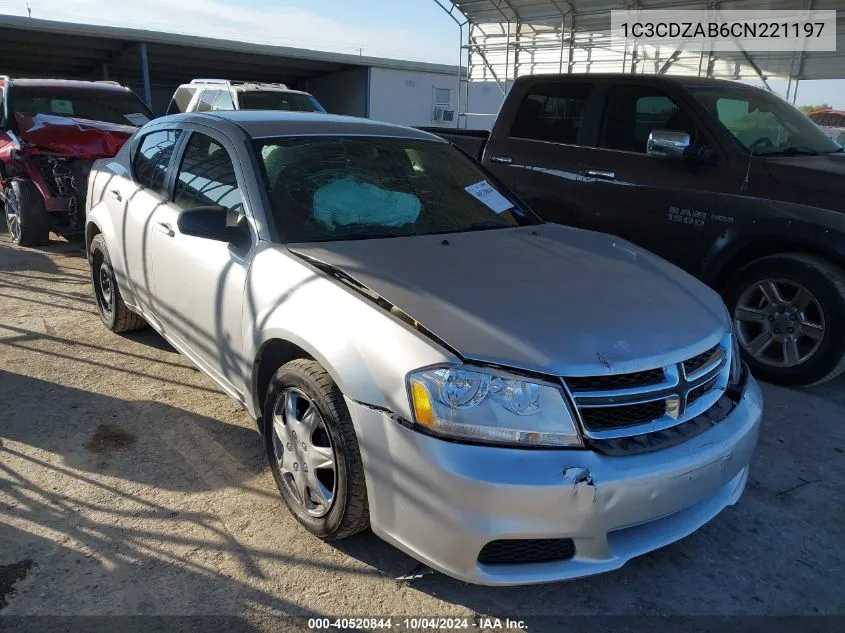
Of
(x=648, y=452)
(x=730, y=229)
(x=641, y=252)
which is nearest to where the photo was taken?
(x=648, y=452)

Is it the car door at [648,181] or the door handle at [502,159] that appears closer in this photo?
the car door at [648,181]

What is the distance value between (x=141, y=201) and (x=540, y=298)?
110 inches

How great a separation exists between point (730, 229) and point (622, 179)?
95 centimetres

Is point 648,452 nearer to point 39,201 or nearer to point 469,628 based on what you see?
point 469,628

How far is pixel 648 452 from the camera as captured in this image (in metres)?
2.27

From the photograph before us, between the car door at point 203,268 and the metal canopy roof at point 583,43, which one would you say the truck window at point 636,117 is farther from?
the metal canopy roof at point 583,43

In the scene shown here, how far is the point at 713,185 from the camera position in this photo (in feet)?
15.4

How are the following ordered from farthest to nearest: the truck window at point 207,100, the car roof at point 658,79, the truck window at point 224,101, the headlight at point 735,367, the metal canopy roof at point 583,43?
the truck window at point 207,100 < the truck window at point 224,101 < the metal canopy roof at point 583,43 < the car roof at point 658,79 < the headlight at point 735,367

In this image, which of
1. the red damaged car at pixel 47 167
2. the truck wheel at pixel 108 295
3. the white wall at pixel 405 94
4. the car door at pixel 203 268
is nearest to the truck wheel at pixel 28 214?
the red damaged car at pixel 47 167

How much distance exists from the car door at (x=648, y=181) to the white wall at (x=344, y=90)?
18.6 m

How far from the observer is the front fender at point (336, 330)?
226 cm

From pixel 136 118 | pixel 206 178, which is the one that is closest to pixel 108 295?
pixel 206 178

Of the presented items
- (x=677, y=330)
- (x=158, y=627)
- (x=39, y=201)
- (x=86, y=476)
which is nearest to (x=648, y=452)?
(x=677, y=330)

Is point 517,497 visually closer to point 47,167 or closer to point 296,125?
point 296,125
